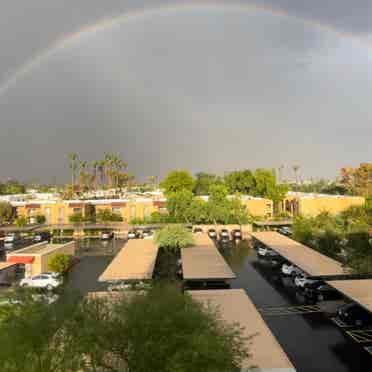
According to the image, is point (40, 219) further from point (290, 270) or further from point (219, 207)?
point (290, 270)

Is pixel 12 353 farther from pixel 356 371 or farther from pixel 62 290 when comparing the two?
pixel 356 371

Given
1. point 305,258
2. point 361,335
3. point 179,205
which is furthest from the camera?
point 179,205

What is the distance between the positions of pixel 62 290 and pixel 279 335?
10.1m

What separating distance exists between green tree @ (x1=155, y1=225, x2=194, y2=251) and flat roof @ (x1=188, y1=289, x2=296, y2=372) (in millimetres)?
12315

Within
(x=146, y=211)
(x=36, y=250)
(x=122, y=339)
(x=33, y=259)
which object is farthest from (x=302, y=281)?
(x=146, y=211)

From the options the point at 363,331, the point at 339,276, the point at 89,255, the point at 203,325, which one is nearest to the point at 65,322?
the point at 203,325

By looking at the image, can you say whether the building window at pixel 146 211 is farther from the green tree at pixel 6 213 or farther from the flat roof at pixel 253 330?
the flat roof at pixel 253 330

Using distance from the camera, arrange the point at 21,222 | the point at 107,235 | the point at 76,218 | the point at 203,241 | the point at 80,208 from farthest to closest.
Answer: the point at 80,208 → the point at 76,218 → the point at 21,222 → the point at 107,235 → the point at 203,241

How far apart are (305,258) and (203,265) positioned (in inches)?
264

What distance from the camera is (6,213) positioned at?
172 ft

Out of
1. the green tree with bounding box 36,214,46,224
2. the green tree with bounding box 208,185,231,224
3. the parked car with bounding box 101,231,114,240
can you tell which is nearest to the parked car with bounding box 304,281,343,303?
the green tree with bounding box 208,185,231,224

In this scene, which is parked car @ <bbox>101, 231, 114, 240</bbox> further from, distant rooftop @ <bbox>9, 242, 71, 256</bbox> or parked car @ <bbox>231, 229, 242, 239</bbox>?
parked car @ <bbox>231, 229, 242, 239</bbox>

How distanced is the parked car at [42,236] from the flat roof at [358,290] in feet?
118

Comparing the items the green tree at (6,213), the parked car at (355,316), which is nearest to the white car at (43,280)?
the parked car at (355,316)
